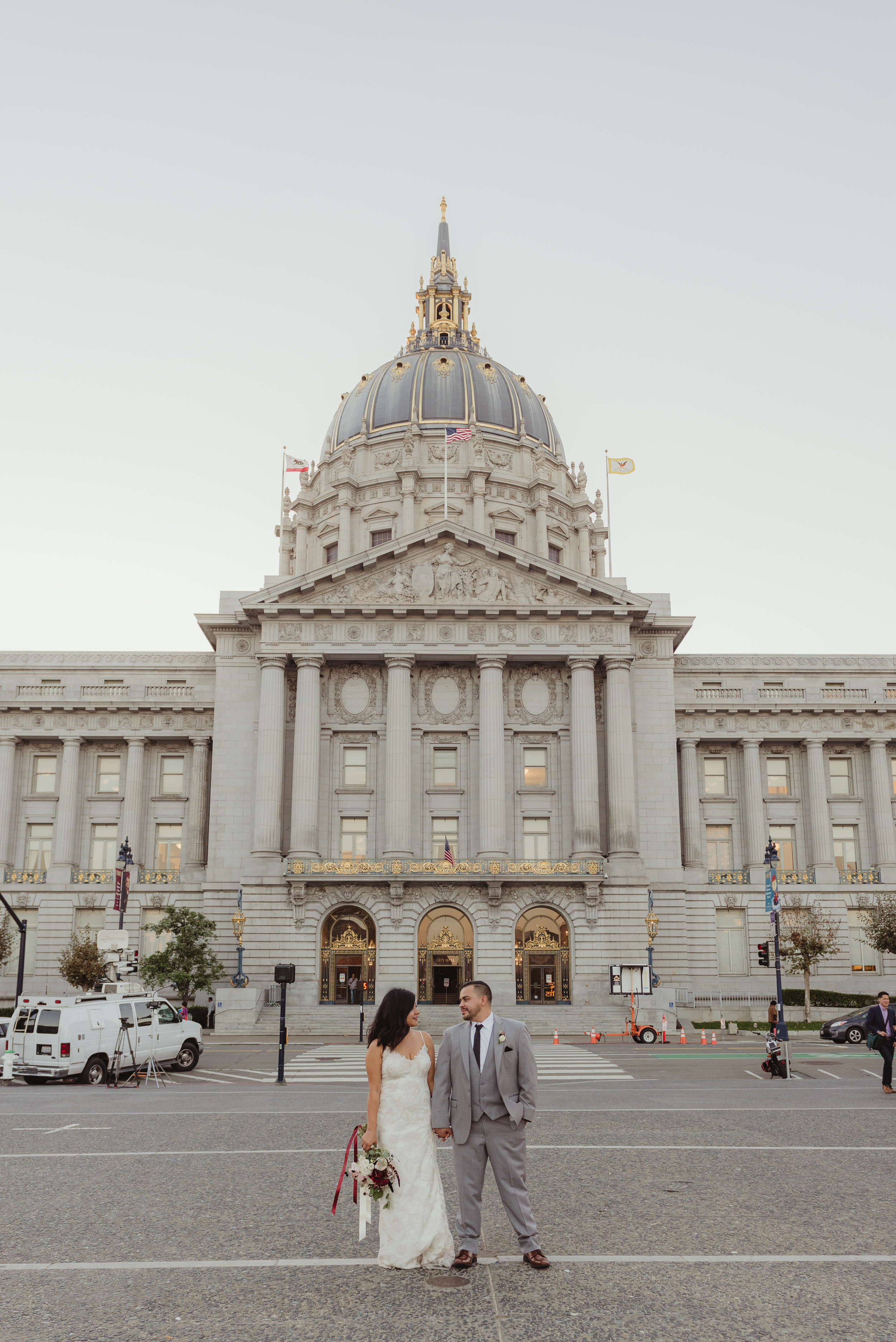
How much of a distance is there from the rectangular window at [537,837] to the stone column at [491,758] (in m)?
2.01

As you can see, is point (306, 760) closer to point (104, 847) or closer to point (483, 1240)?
point (104, 847)

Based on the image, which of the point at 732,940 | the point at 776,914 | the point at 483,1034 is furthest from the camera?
the point at 732,940

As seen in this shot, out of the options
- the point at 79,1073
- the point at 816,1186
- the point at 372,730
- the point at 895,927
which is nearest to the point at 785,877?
the point at 895,927

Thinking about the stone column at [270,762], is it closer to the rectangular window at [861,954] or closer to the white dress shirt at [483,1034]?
the rectangular window at [861,954]

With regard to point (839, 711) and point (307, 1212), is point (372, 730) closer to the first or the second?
point (839, 711)

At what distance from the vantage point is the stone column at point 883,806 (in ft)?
204

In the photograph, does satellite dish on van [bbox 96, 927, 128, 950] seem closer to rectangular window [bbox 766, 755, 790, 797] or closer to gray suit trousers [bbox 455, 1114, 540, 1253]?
gray suit trousers [bbox 455, 1114, 540, 1253]

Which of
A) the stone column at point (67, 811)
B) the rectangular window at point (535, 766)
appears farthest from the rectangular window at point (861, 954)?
the stone column at point (67, 811)

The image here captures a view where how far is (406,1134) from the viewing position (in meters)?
8.99

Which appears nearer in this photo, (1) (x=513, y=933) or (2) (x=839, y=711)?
(1) (x=513, y=933)

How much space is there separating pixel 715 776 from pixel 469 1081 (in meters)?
58.1

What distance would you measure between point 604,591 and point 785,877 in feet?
61.7

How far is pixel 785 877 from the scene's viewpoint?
6200 centimetres

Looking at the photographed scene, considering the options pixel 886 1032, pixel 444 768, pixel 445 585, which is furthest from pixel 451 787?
pixel 886 1032
